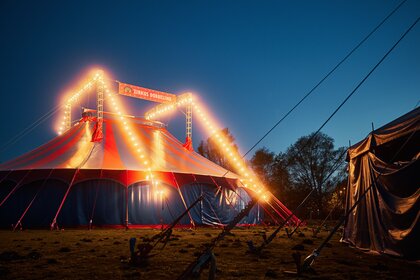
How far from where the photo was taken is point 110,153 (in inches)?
480

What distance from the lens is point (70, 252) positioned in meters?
5.34

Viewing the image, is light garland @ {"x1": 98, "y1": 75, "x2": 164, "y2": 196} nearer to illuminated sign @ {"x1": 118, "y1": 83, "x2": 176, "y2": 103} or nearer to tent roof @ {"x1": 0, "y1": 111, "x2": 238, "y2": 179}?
tent roof @ {"x1": 0, "y1": 111, "x2": 238, "y2": 179}

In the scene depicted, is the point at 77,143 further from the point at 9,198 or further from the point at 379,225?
the point at 379,225

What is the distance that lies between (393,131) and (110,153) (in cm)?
952

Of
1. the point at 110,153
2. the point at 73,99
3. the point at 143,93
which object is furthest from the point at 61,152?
the point at 143,93

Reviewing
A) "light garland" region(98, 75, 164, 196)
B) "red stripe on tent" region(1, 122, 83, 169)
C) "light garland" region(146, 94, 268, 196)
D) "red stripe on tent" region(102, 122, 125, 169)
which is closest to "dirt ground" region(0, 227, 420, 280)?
"red stripe on tent" region(102, 122, 125, 169)

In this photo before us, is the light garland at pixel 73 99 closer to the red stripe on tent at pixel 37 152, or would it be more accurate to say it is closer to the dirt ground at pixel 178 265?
the red stripe on tent at pixel 37 152

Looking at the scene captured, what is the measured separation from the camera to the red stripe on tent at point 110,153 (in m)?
11.4

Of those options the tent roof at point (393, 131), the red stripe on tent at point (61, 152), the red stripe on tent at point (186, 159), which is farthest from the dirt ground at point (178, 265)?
the red stripe on tent at point (186, 159)

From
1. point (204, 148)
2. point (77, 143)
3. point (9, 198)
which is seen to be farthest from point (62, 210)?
point (204, 148)

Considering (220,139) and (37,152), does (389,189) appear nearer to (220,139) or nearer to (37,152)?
(220,139)

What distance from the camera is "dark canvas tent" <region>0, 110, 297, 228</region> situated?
1080 cm

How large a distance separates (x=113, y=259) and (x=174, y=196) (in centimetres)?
719

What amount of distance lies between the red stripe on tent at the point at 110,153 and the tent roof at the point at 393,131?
7845 millimetres
